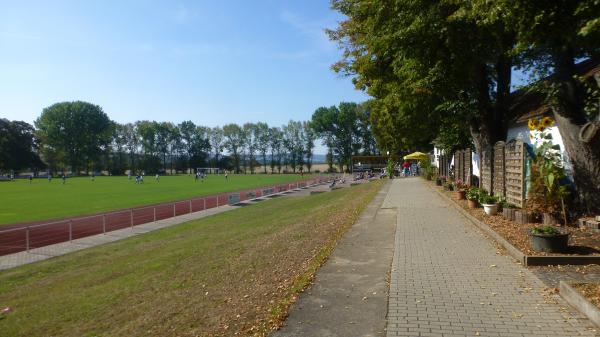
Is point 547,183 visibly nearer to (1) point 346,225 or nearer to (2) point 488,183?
(1) point 346,225

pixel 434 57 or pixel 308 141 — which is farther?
pixel 308 141

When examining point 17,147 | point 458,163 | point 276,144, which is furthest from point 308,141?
point 458,163

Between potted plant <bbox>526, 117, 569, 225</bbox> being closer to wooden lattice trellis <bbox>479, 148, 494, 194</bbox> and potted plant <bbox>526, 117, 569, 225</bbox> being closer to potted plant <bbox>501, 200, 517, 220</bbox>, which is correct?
potted plant <bbox>501, 200, 517, 220</bbox>

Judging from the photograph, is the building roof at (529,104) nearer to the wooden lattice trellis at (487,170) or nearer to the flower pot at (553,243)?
the wooden lattice trellis at (487,170)

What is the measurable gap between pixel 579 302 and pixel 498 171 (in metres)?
10.3

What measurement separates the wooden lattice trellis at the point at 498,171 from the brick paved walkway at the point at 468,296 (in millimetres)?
5227

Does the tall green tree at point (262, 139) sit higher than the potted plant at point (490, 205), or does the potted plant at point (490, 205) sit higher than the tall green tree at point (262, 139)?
the tall green tree at point (262, 139)

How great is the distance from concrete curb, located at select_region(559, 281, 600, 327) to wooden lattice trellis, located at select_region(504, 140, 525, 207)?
654 cm

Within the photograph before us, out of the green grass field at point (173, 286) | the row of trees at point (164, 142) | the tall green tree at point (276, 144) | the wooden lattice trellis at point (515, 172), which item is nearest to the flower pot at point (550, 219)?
the wooden lattice trellis at point (515, 172)

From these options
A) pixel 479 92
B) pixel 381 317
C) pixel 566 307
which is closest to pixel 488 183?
pixel 479 92

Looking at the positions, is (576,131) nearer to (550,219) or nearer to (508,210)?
(550,219)

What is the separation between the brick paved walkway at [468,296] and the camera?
15.9 feet

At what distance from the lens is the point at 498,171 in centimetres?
1486

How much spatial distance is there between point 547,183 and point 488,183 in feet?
21.2
